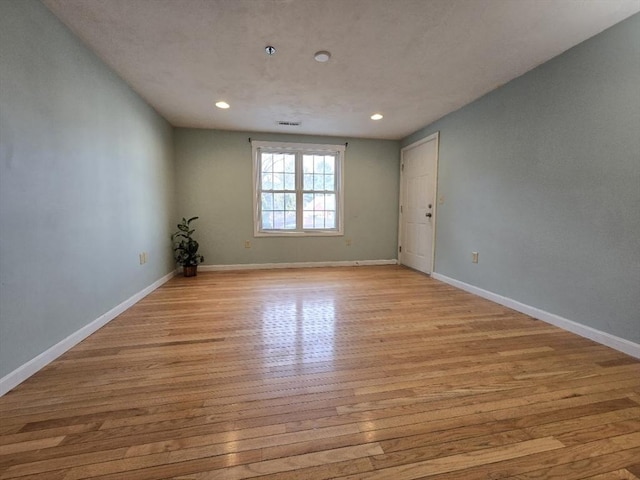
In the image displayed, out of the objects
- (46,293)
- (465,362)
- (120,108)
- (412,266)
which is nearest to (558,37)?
(465,362)

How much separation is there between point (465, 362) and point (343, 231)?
323cm

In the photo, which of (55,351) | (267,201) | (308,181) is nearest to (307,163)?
(308,181)

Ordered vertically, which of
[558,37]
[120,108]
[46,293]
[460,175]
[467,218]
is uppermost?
[558,37]

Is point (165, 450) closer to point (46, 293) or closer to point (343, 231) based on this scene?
point (46, 293)

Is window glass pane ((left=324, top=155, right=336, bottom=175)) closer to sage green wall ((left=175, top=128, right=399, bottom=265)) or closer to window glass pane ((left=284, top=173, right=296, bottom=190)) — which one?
sage green wall ((left=175, top=128, right=399, bottom=265))

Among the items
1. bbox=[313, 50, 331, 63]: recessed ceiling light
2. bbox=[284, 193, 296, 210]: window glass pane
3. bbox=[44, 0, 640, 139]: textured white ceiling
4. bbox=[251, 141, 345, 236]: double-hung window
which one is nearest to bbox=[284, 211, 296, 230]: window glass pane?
bbox=[251, 141, 345, 236]: double-hung window

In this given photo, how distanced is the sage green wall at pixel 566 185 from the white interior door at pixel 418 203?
0.72 meters

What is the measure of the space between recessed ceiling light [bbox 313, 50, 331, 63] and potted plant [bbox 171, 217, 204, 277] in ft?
9.23

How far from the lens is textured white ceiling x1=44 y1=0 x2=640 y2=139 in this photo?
1.71 metres

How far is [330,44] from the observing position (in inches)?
81.5

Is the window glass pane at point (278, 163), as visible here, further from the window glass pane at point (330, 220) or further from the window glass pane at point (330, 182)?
the window glass pane at point (330, 220)

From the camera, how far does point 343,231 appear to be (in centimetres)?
473

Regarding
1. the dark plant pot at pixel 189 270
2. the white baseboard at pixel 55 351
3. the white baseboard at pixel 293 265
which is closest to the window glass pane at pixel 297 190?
the white baseboard at pixel 293 265

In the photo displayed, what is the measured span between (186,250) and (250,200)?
122 cm
